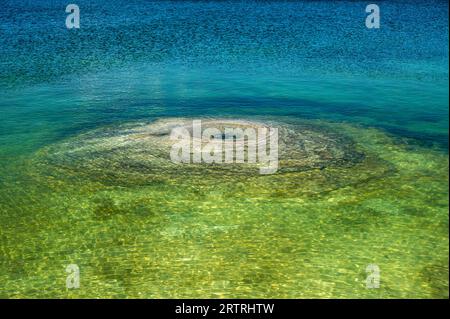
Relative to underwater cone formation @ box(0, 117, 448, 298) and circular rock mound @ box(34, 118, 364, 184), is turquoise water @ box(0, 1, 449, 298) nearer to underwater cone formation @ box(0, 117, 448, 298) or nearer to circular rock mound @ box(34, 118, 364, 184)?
underwater cone formation @ box(0, 117, 448, 298)

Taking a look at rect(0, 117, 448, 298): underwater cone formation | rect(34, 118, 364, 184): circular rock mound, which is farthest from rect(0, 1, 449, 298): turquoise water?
rect(34, 118, 364, 184): circular rock mound

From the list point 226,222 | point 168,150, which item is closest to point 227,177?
point 226,222

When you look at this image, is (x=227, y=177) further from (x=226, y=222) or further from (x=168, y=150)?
(x=168, y=150)

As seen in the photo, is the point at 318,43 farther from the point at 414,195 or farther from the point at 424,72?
the point at 414,195

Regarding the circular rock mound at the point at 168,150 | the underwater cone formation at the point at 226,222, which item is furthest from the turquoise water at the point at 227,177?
the circular rock mound at the point at 168,150

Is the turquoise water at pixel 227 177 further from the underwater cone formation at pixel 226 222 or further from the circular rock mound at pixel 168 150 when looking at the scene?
the circular rock mound at pixel 168 150
